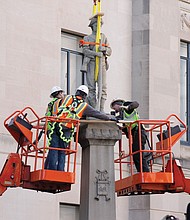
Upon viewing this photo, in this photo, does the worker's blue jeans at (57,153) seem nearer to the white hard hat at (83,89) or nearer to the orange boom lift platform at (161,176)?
the white hard hat at (83,89)

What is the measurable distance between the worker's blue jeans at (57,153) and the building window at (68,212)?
25.9ft

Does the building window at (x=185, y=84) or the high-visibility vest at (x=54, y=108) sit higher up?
the building window at (x=185, y=84)

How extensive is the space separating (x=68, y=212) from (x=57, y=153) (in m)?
8.18

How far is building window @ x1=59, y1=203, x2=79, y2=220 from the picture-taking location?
27.5 meters

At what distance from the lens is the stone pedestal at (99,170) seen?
19.6 metres

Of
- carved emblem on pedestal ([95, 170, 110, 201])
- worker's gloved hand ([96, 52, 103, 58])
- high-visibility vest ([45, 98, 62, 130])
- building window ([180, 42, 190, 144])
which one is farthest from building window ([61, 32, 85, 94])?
carved emblem on pedestal ([95, 170, 110, 201])

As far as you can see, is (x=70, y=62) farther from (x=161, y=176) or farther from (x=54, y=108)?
(x=161, y=176)

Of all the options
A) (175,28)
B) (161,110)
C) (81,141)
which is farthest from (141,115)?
(81,141)

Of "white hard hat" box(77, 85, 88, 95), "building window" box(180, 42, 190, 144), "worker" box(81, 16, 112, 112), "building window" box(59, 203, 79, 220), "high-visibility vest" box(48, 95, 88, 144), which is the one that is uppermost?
"building window" box(180, 42, 190, 144)

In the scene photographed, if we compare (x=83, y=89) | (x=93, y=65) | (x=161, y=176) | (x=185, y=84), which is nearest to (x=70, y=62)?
(x=185, y=84)

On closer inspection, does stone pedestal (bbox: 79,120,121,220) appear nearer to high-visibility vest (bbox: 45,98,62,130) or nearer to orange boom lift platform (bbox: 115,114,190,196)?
orange boom lift platform (bbox: 115,114,190,196)

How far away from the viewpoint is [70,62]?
94.0 ft

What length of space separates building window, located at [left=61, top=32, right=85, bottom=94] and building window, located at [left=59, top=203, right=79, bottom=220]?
325 cm

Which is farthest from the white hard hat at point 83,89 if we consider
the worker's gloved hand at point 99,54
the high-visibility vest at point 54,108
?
the worker's gloved hand at point 99,54
